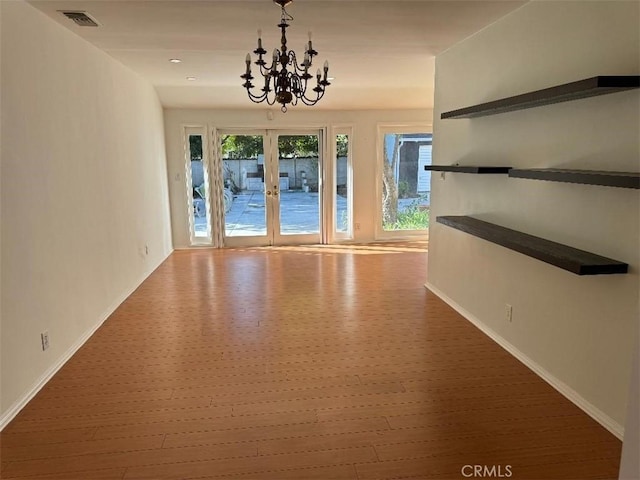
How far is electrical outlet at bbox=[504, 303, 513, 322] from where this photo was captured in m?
3.35

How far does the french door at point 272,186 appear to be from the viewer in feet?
24.0

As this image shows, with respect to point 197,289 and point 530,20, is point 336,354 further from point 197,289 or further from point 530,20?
point 530,20

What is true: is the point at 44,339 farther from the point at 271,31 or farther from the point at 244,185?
the point at 244,185

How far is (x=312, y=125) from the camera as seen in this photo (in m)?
7.31

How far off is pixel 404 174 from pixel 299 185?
1746 mm

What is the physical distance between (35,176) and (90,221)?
3.07 ft

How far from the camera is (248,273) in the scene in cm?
575

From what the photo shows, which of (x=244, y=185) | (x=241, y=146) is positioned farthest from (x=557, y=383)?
(x=241, y=146)

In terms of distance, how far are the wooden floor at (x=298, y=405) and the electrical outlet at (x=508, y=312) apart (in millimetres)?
277

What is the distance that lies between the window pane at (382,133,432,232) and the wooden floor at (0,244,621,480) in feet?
11.5

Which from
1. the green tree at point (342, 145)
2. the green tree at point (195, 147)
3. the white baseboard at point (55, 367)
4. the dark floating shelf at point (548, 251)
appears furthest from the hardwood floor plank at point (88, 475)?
the green tree at point (342, 145)

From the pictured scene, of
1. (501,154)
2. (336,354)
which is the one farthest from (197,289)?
(501,154)

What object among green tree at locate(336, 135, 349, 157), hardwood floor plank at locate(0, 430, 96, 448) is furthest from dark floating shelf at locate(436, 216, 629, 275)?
green tree at locate(336, 135, 349, 157)

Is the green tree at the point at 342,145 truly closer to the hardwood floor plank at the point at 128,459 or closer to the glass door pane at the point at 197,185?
the glass door pane at the point at 197,185
